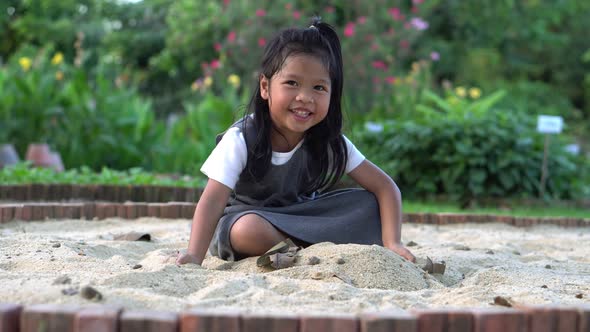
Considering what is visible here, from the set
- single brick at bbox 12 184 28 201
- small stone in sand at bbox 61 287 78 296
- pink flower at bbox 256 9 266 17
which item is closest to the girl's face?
small stone in sand at bbox 61 287 78 296

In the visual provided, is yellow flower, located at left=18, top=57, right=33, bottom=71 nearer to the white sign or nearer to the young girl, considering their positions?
the white sign

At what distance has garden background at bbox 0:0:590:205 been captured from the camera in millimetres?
7582

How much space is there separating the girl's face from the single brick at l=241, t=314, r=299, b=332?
1.44 meters

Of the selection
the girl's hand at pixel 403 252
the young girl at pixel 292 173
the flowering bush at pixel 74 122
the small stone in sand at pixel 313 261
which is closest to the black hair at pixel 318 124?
the young girl at pixel 292 173

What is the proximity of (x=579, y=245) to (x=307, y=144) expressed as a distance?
192 centimetres

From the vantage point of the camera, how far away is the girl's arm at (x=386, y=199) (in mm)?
3471

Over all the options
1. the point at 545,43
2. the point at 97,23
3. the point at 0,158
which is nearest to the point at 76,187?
the point at 0,158

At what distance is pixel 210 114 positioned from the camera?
9227 mm

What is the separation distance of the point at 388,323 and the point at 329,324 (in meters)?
0.14

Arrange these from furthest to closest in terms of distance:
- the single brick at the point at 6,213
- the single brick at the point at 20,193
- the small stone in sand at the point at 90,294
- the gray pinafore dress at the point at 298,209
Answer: the single brick at the point at 20,193 < the single brick at the point at 6,213 < the gray pinafore dress at the point at 298,209 < the small stone in sand at the point at 90,294

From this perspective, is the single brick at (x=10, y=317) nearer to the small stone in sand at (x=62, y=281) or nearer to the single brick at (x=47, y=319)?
the single brick at (x=47, y=319)

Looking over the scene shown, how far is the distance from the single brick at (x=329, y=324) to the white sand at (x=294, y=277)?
216mm

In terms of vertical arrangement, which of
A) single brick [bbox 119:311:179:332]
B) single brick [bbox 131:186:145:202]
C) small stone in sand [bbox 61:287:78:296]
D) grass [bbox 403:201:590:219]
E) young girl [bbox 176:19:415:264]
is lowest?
grass [bbox 403:201:590:219]

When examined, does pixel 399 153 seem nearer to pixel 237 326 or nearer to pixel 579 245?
pixel 579 245
